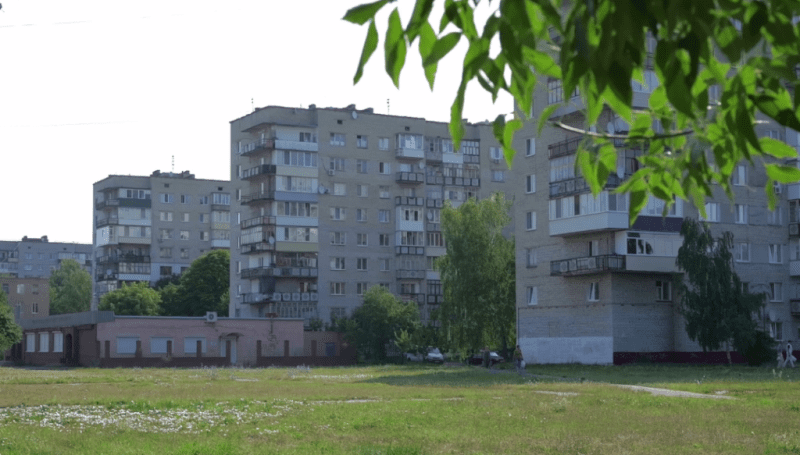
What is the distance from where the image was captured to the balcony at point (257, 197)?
327ft

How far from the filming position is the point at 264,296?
3957 inches

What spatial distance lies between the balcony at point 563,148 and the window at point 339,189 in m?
35.1

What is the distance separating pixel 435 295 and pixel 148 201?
49.0 metres

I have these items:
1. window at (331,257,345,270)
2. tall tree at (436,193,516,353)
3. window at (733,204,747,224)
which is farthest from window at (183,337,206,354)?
window at (733,204,747,224)

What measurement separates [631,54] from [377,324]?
293ft

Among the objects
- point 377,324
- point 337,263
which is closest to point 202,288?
point 337,263

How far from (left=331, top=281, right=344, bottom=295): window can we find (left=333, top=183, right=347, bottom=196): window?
28.1ft

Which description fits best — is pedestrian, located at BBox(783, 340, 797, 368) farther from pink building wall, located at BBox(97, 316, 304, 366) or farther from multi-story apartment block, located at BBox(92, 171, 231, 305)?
multi-story apartment block, located at BBox(92, 171, 231, 305)

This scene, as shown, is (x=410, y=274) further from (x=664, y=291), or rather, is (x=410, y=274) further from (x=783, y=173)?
(x=783, y=173)

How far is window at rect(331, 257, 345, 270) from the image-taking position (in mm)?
102938

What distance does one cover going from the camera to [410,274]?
105438 mm

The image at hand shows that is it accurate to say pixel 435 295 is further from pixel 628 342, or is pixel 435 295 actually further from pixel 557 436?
pixel 557 436

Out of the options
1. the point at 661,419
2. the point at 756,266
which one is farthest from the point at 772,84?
the point at 756,266

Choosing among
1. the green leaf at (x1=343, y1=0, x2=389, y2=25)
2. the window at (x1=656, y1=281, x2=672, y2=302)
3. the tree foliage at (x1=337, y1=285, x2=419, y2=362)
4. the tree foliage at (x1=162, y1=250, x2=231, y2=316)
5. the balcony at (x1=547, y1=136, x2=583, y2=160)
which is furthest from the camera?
the tree foliage at (x1=162, y1=250, x2=231, y2=316)
